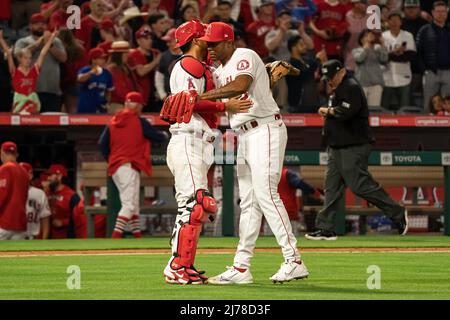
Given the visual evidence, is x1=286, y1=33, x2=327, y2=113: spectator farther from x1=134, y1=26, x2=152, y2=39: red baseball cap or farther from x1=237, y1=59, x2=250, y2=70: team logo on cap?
x1=237, y1=59, x2=250, y2=70: team logo on cap

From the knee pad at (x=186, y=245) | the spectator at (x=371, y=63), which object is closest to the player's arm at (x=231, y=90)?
the knee pad at (x=186, y=245)

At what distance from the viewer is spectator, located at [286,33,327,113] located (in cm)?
1889

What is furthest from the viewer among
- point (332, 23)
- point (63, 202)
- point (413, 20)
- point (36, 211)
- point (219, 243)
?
point (413, 20)

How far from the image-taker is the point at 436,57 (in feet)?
65.6

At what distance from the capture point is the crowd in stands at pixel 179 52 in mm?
18625

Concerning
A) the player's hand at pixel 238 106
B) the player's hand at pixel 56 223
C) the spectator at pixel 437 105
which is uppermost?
the spectator at pixel 437 105

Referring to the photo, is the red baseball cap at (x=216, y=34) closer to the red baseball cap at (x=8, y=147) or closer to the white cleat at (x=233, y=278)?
the white cleat at (x=233, y=278)

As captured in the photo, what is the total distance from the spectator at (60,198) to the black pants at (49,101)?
1001mm

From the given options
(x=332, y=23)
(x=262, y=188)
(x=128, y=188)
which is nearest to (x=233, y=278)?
(x=262, y=188)

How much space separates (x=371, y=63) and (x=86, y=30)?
4678mm

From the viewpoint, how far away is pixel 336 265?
11.9m

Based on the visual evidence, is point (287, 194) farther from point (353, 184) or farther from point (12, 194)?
point (12, 194)

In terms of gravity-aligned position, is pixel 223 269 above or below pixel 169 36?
below

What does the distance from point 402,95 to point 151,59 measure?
166 inches
